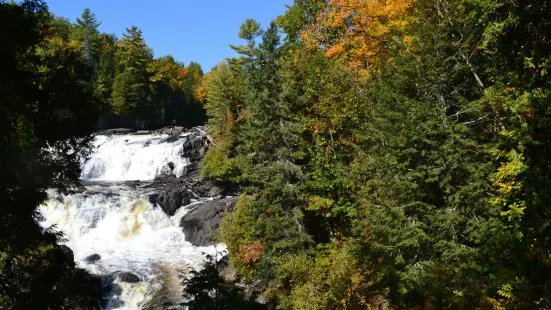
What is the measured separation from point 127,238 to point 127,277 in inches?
292

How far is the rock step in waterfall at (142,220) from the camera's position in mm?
21469

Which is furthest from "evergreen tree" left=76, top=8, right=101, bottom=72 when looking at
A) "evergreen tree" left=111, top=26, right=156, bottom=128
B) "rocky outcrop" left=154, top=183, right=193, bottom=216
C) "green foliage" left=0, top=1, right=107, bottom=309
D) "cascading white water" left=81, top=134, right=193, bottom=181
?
"green foliage" left=0, top=1, right=107, bottom=309

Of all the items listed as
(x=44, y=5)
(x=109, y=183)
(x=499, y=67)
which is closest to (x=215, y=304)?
(x=44, y=5)

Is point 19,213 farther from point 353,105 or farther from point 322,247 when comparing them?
point 353,105

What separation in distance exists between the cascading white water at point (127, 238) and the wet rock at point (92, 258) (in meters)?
0.23

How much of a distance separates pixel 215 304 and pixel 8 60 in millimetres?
7308

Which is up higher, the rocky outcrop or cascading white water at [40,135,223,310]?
the rocky outcrop

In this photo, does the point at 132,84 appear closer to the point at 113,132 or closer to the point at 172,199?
the point at 113,132

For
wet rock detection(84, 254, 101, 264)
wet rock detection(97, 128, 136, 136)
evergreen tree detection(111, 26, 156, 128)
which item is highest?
evergreen tree detection(111, 26, 156, 128)

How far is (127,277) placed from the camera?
21.4 m

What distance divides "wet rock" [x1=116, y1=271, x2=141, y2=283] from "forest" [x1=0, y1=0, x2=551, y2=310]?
463 cm

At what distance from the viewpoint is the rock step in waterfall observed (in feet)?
70.4

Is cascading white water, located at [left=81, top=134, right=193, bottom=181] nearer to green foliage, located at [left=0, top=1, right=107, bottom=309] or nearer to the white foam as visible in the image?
the white foam

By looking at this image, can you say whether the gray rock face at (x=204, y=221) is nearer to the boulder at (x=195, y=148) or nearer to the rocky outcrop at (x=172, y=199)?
the rocky outcrop at (x=172, y=199)
